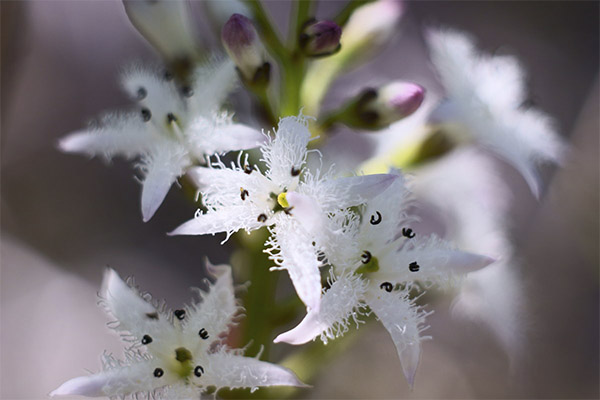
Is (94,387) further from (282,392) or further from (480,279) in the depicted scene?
(480,279)

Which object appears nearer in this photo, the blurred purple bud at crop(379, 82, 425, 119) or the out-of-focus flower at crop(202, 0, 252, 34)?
the blurred purple bud at crop(379, 82, 425, 119)

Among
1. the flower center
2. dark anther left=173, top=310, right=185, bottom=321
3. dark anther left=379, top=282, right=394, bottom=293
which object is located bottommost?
the flower center

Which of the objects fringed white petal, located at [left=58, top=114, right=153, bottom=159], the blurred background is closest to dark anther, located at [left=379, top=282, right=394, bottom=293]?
fringed white petal, located at [left=58, top=114, right=153, bottom=159]

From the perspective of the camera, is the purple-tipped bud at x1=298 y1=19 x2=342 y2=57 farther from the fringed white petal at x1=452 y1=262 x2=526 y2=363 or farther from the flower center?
the fringed white petal at x1=452 y1=262 x2=526 y2=363

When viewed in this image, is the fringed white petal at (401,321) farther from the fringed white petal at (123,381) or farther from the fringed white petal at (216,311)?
the fringed white petal at (123,381)

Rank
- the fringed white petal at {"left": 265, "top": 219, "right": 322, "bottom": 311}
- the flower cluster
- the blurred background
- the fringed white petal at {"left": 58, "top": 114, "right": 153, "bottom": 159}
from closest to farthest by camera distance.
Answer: the fringed white petal at {"left": 265, "top": 219, "right": 322, "bottom": 311}
the flower cluster
the fringed white petal at {"left": 58, "top": 114, "right": 153, "bottom": 159}
the blurred background

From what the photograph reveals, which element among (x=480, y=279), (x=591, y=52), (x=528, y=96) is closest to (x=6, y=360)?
(x=480, y=279)
